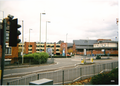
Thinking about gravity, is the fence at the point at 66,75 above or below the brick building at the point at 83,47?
below

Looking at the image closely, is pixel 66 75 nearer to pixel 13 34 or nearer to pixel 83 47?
pixel 13 34

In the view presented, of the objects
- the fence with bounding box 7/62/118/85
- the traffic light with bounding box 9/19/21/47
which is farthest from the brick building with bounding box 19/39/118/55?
the traffic light with bounding box 9/19/21/47

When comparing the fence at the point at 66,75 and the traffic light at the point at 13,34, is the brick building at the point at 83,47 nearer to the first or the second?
the fence at the point at 66,75

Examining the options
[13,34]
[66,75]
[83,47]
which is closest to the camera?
[13,34]

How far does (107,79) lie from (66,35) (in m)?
41.7

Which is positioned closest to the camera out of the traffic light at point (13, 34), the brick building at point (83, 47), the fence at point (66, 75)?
the traffic light at point (13, 34)

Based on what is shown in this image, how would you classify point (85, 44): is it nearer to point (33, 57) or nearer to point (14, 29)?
point (33, 57)

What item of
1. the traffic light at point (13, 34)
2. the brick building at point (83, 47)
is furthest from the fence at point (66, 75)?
the brick building at point (83, 47)

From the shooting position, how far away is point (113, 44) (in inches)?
2562

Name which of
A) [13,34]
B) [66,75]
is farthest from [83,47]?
[13,34]

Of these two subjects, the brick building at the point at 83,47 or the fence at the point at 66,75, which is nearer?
the fence at the point at 66,75

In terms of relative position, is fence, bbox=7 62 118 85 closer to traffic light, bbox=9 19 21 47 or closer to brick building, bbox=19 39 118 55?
traffic light, bbox=9 19 21 47

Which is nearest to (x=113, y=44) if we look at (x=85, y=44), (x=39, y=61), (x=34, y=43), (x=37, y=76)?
(x=85, y=44)

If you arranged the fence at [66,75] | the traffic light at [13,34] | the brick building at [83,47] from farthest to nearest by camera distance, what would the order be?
the brick building at [83,47], the fence at [66,75], the traffic light at [13,34]
